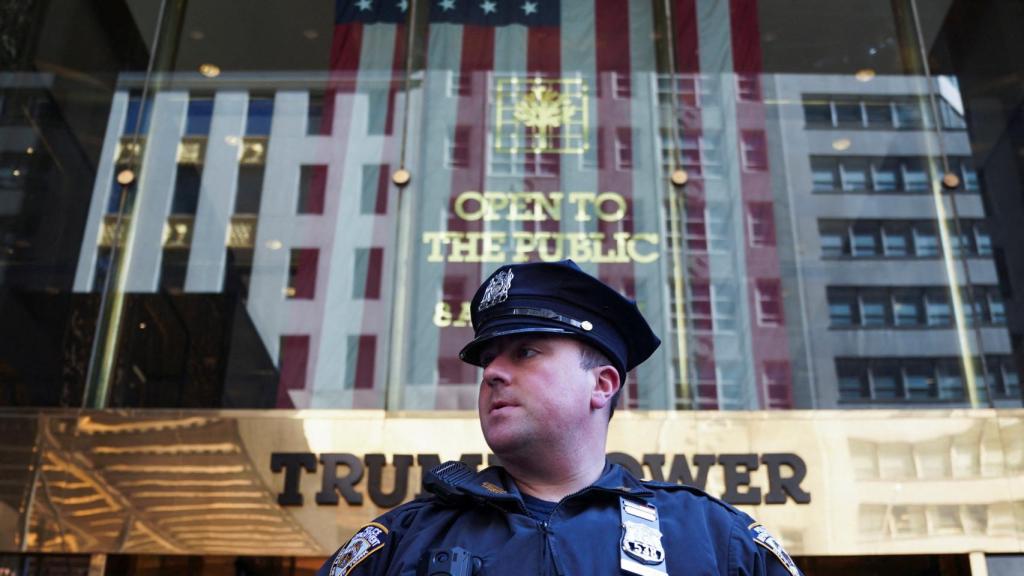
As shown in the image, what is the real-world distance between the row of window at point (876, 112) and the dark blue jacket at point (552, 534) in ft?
17.4

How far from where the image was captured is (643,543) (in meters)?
2.25

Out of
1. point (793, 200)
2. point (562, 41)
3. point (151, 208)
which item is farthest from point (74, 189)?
point (793, 200)

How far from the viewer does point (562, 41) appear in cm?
755

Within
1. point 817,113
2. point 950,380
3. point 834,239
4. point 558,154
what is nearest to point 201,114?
point 558,154

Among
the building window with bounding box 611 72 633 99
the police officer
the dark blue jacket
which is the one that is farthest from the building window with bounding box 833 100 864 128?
the dark blue jacket

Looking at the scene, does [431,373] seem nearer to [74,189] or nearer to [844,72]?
[74,189]

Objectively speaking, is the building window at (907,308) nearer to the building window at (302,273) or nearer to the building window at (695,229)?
the building window at (695,229)

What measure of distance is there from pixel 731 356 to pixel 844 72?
2277 millimetres

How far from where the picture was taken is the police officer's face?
242cm

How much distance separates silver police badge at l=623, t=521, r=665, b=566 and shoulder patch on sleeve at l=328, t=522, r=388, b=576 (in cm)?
55

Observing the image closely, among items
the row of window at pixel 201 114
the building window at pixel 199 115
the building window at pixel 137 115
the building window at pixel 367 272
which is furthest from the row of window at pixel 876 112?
the building window at pixel 137 115

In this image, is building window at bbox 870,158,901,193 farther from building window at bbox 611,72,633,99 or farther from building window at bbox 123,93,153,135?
building window at bbox 123,93,153,135

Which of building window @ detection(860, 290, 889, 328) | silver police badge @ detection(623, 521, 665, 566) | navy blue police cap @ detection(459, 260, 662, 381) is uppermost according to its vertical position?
building window @ detection(860, 290, 889, 328)

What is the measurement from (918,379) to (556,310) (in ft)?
15.3
